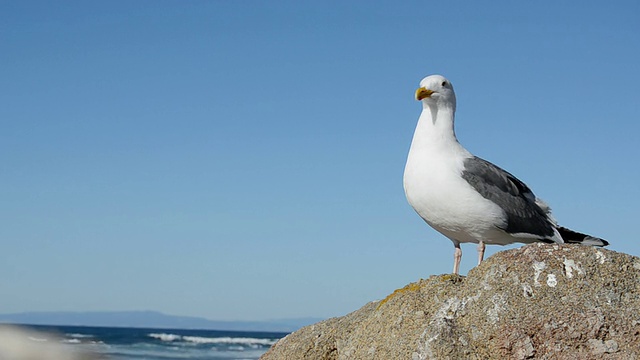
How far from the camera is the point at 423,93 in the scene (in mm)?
7090

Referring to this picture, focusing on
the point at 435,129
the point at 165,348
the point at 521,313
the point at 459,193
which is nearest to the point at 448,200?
the point at 459,193

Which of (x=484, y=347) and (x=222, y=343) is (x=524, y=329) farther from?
(x=222, y=343)

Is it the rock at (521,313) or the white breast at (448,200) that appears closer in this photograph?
the rock at (521,313)

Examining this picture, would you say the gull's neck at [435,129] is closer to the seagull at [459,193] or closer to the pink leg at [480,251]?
the seagull at [459,193]

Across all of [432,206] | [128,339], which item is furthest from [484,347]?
[128,339]

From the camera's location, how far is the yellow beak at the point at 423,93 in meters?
7.07

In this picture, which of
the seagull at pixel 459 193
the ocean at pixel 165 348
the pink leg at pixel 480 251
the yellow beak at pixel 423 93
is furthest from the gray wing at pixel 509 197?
the ocean at pixel 165 348

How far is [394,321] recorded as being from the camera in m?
5.15

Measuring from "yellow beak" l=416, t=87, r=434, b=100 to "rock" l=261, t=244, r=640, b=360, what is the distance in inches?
84.8

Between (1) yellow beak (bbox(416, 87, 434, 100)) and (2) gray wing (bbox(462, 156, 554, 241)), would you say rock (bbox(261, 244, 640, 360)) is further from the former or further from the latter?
(1) yellow beak (bbox(416, 87, 434, 100))

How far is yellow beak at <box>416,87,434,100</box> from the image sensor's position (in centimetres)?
707

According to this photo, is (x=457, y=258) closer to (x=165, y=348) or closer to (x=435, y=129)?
(x=435, y=129)

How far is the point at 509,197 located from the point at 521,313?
2.55 m

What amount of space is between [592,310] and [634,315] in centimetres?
25
